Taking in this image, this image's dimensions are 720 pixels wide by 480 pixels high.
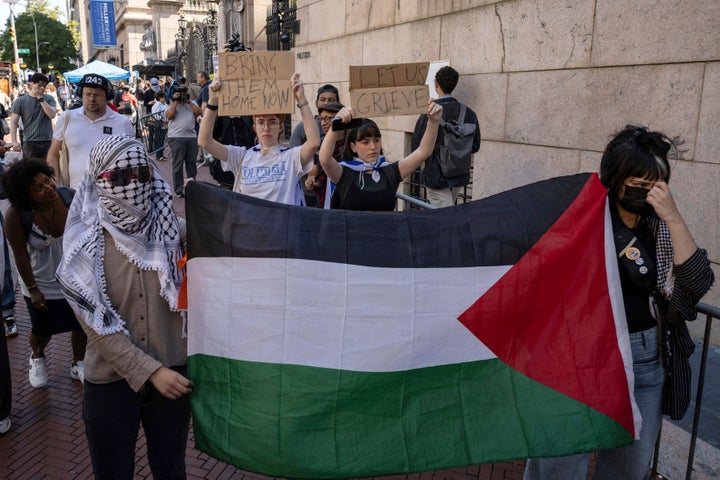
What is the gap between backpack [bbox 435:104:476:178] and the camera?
21.9 feet

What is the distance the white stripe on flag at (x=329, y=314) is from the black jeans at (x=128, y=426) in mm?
368

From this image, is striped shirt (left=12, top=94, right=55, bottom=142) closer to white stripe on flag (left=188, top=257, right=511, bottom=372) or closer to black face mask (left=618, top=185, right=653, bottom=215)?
white stripe on flag (left=188, top=257, right=511, bottom=372)

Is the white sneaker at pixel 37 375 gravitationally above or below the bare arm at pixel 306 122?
below

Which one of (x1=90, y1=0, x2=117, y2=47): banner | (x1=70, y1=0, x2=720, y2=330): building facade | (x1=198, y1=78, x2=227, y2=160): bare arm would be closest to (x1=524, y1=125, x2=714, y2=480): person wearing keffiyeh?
(x1=198, y1=78, x2=227, y2=160): bare arm

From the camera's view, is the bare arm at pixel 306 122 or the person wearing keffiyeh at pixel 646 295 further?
the bare arm at pixel 306 122

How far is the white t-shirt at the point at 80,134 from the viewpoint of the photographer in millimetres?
5680

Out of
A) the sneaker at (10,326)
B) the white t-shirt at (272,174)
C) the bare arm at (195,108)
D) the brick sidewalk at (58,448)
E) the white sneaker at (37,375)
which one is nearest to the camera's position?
the brick sidewalk at (58,448)

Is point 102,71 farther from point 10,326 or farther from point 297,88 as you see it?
point 297,88

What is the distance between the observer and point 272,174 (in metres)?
4.30

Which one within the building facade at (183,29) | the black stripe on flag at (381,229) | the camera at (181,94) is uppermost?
the building facade at (183,29)

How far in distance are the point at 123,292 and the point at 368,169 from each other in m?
2.16

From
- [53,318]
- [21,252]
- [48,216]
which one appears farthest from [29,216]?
[53,318]

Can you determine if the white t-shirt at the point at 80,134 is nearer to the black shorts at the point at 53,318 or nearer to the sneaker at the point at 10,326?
the black shorts at the point at 53,318

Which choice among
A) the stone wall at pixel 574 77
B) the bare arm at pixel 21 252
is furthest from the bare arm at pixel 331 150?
the stone wall at pixel 574 77
